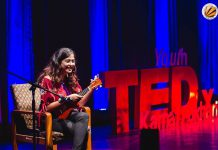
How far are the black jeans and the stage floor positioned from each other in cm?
157

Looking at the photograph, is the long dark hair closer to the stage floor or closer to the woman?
the woman

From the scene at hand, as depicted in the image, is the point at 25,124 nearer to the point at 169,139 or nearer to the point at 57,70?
the point at 57,70

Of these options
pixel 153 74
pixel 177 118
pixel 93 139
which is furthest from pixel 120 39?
pixel 93 139

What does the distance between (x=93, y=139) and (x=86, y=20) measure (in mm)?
2246

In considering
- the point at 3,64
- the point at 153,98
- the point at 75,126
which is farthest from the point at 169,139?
the point at 3,64

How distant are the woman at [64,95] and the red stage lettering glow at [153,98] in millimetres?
2184

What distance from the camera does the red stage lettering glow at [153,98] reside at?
7301mm

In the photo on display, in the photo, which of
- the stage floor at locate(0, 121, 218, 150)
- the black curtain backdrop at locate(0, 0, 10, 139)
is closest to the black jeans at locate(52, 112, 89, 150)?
the stage floor at locate(0, 121, 218, 150)

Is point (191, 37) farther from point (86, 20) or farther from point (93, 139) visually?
point (93, 139)

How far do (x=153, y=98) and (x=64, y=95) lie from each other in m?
3.31

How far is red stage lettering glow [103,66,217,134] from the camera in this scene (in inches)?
287

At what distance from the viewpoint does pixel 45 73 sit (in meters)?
4.79

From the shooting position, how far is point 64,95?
477 cm

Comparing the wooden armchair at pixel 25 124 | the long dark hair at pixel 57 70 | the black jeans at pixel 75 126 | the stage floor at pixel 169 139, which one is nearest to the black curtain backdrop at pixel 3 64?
the stage floor at pixel 169 139
